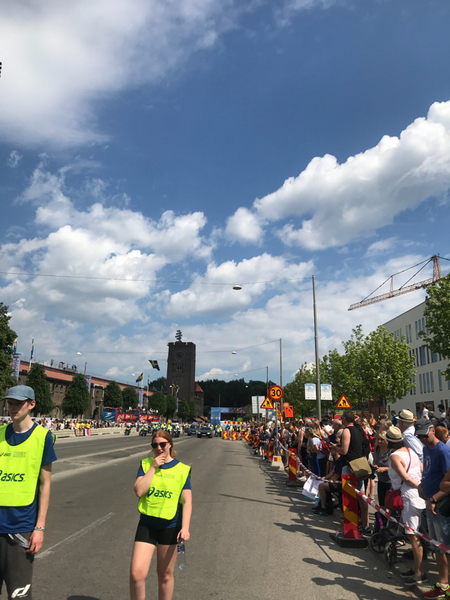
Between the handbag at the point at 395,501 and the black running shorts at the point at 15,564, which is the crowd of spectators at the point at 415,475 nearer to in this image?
the handbag at the point at 395,501

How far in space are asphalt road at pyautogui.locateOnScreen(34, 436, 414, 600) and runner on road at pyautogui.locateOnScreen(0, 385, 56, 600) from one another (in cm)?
177

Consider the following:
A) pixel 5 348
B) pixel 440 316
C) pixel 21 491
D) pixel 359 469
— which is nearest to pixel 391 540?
pixel 359 469

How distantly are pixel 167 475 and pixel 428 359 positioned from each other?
59.7 m

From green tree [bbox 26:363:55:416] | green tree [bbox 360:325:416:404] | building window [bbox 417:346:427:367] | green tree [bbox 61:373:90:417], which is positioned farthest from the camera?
green tree [bbox 61:373:90:417]

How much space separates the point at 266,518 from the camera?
9.30 meters

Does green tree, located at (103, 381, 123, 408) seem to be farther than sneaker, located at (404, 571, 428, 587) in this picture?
Yes

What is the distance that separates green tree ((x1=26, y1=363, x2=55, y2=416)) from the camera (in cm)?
5316

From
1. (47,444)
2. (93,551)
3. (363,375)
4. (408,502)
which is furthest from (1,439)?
(363,375)

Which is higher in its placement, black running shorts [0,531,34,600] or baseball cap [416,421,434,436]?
baseball cap [416,421,434,436]

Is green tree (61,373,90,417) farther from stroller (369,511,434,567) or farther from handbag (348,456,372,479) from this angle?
stroller (369,511,434,567)

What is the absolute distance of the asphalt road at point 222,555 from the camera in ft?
16.8

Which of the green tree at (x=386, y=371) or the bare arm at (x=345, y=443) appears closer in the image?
the bare arm at (x=345, y=443)

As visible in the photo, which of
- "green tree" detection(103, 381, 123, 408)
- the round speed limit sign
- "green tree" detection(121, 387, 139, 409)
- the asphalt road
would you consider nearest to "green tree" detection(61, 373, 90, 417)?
"green tree" detection(103, 381, 123, 408)

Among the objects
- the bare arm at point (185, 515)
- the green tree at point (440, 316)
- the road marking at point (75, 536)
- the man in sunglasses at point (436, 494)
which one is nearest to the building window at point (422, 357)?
the green tree at point (440, 316)
